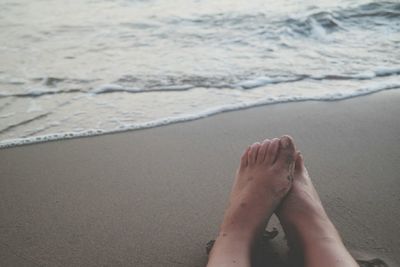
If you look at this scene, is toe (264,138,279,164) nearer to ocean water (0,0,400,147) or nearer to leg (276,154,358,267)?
leg (276,154,358,267)

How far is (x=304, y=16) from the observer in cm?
505

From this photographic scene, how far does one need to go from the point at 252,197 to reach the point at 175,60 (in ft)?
7.58

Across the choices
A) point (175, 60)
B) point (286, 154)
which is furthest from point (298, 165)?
point (175, 60)

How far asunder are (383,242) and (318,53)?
8.63ft

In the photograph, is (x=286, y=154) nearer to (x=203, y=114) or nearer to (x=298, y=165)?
(x=298, y=165)

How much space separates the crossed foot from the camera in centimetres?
140

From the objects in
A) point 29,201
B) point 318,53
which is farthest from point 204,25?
point 29,201

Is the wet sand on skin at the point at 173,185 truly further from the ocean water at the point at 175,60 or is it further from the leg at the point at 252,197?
the ocean water at the point at 175,60

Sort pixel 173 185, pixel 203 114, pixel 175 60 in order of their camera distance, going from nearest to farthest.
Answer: pixel 173 185, pixel 203 114, pixel 175 60

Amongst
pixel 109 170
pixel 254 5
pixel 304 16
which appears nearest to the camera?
pixel 109 170

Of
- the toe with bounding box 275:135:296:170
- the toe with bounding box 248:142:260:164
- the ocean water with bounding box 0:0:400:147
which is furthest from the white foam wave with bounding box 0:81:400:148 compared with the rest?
the toe with bounding box 275:135:296:170

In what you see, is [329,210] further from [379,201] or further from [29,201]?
[29,201]

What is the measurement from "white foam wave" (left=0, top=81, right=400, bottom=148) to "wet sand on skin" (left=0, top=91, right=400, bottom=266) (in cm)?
7

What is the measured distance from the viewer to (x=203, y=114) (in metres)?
2.76
